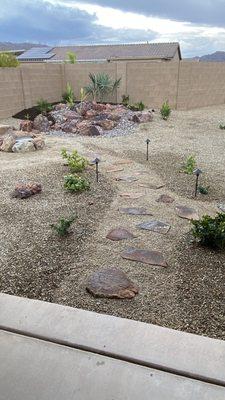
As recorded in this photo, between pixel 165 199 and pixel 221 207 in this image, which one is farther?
pixel 165 199

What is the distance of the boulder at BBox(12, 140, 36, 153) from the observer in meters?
7.13

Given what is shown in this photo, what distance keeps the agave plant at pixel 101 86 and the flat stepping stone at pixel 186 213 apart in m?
9.44

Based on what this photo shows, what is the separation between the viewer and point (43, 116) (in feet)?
34.0

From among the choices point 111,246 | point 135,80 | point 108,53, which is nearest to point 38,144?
point 111,246

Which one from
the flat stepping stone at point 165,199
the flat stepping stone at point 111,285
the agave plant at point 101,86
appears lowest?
the flat stepping stone at point 165,199

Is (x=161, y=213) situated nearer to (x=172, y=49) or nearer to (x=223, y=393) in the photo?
(x=223, y=393)

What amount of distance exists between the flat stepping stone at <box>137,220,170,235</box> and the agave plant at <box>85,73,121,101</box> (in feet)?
32.4

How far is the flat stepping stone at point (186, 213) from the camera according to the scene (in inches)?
156

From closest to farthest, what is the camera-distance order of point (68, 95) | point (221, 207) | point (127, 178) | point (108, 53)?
point (221, 207), point (127, 178), point (68, 95), point (108, 53)

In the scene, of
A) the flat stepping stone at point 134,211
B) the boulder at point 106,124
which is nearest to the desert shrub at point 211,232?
the flat stepping stone at point 134,211

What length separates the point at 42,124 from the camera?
9.97 metres

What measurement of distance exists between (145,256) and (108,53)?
28.7 metres

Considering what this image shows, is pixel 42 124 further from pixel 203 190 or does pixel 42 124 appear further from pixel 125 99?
pixel 203 190

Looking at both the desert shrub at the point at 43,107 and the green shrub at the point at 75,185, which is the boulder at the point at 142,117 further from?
the green shrub at the point at 75,185
